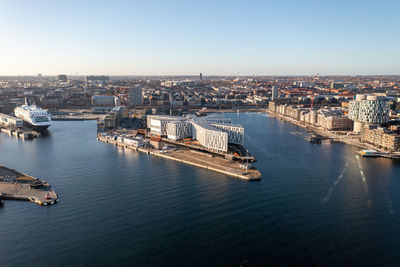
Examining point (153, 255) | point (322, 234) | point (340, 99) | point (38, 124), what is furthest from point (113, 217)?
point (340, 99)

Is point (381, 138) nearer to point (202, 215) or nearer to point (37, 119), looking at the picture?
point (202, 215)

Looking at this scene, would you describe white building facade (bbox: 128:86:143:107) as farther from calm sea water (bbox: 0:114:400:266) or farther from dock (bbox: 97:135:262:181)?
calm sea water (bbox: 0:114:400:266)

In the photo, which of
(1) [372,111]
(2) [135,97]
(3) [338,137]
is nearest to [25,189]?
(3) [338,137]

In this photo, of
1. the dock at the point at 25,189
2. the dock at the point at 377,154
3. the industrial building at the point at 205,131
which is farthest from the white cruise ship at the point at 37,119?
the dock at the point at 377,154

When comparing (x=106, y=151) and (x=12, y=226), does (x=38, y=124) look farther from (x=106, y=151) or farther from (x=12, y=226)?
(x=12, y=226)

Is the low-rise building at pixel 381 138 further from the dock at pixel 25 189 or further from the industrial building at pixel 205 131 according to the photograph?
the dock at pixel 25 189

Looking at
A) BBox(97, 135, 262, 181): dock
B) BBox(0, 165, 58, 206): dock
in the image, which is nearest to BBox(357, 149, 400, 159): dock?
BBox(97, 135, 262, 181): dock

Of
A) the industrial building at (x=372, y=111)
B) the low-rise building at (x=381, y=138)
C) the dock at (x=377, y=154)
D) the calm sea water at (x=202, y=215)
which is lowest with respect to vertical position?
the calm sea water at (x=202, y=215)

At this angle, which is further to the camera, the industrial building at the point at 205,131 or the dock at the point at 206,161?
the industrial building at the point at 205,131
